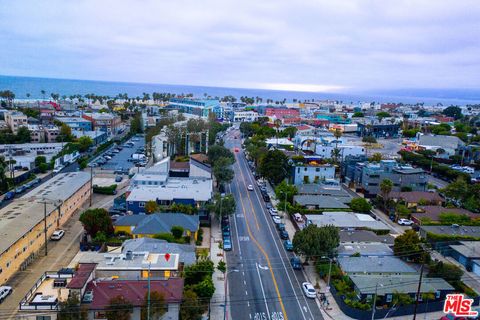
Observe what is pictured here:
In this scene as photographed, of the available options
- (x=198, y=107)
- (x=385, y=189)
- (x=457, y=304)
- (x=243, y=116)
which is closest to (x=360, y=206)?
(x=385, y=189)

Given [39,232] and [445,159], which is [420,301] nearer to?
[39,232]

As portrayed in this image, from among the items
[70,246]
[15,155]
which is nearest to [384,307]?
[70,246]

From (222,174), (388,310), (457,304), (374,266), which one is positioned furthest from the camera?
(222,174)

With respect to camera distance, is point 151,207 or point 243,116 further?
point 243,116

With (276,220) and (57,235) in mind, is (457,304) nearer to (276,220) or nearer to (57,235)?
(276,220)

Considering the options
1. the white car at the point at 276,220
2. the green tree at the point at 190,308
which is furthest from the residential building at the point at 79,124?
the green tree at the point at 190,308
